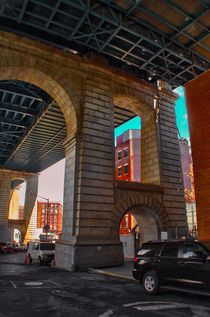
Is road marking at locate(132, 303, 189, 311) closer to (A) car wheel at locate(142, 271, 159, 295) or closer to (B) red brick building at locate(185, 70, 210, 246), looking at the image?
(A) car wheel at locate(142, 271, 159, 295)

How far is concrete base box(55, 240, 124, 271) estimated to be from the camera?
1714cm

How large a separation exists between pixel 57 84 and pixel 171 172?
39.7 feet

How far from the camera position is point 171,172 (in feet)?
76.7

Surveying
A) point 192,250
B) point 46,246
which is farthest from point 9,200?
point 192,250

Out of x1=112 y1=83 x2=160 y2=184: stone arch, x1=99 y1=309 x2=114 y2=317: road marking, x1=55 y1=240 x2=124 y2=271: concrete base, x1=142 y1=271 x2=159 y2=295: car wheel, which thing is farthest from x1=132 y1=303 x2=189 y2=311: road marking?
x1=112 y1=83 x2=160 y2=184: stone arch

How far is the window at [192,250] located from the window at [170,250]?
368mm

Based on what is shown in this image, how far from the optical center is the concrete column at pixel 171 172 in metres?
22.0

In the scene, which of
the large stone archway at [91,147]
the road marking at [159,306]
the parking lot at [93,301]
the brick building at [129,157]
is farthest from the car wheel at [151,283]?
the brick building at [129,157]

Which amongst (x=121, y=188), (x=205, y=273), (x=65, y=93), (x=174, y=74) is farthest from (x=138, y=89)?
(x=205, y=273)

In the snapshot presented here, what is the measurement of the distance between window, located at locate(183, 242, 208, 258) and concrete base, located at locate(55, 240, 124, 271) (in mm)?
8928

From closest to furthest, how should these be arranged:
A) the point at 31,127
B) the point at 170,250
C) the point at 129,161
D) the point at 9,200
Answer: the point at 170,250
the point at 31,127
the point at 9,200
the point at 129,161

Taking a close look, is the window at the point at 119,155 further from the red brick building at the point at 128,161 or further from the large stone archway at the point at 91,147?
the large stone archway at the point at 91,147

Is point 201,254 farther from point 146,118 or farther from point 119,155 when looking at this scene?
point 119,155

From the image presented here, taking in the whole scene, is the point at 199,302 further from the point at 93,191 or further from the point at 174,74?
the point at 174,74
